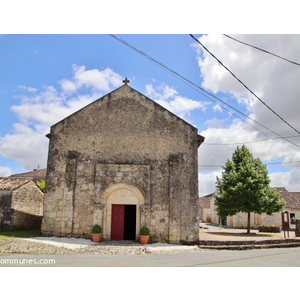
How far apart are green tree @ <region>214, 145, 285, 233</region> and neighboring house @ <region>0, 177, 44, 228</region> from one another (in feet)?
47.7

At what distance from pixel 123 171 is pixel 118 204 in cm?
189

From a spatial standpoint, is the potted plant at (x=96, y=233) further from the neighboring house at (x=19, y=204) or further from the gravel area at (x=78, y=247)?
the neighboring house at (x=19, y=204)

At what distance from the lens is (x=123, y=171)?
15.0 metres

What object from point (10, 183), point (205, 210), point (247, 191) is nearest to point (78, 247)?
point (10, 183)

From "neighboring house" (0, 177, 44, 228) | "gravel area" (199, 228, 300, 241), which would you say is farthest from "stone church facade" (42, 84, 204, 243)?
"neighboring house" (0, 177, 44, 228)

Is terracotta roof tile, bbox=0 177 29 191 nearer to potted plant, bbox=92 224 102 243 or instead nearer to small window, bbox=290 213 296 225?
potted plant, bbox=92 224 102 243

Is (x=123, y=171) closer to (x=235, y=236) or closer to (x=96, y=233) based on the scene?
(x=96, y=233)

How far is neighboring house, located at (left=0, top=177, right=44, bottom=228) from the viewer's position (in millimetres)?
16906

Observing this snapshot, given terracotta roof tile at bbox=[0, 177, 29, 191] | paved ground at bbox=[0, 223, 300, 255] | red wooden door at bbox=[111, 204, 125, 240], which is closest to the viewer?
paved ground at bbox=[0, 223, 300, 255]

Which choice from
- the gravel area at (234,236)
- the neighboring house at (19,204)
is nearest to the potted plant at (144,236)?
the gravel area at (234,236)

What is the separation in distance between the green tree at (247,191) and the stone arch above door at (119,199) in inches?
391

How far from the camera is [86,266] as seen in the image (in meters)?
8.43

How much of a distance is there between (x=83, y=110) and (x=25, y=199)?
25.2 feet

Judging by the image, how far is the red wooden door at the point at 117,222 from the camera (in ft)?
48.9
